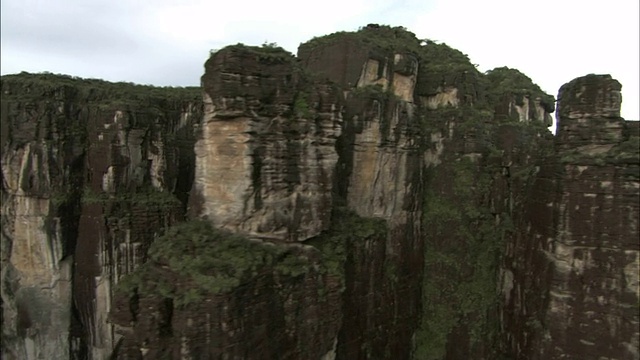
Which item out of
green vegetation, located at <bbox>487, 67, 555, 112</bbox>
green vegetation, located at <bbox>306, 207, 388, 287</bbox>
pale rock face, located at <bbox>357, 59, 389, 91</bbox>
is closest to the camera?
green vegetation, located at <bbox>306, 207, 388, 287</bbox>

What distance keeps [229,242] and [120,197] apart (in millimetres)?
10388

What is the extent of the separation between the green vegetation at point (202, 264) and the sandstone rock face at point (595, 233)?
687 centimetres

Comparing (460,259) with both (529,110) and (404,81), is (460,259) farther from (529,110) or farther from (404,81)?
(529,110)

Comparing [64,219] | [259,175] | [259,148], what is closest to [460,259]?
[259,175]

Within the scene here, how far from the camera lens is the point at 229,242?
1109 centimetres

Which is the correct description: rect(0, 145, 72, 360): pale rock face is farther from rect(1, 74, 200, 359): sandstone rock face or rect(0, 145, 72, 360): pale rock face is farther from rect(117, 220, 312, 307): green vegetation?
rect(117, 220, 312, 307): green vegetation

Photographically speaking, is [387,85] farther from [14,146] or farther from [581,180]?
[14,146]

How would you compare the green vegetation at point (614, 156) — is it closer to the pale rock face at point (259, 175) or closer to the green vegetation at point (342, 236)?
the green vegetation at point (342, 236)

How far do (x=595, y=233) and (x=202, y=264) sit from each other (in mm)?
9801

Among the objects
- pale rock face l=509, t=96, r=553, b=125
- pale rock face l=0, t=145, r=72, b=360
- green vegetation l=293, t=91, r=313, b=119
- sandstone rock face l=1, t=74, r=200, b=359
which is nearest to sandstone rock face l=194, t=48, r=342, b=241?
green vegetation l=293, t=91, r=313, b=119

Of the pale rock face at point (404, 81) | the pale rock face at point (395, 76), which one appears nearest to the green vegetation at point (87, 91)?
the pale rock face at point (395, 76)

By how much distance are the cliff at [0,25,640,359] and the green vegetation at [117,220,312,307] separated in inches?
1.7

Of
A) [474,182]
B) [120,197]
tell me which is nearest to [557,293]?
[474,182]

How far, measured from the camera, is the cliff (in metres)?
11.1
